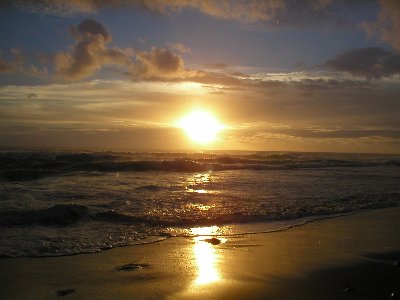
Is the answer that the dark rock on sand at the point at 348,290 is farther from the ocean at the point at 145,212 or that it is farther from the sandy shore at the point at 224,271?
the ocean at the point at 145,212

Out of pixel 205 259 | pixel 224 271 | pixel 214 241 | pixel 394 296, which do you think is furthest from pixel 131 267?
pixel 394 296

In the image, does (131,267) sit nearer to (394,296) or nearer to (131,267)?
(131,267)

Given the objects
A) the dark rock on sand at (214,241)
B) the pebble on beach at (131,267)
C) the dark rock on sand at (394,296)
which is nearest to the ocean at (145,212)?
the dark rock on sand at (214,241)

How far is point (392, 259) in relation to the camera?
6938 millimetres

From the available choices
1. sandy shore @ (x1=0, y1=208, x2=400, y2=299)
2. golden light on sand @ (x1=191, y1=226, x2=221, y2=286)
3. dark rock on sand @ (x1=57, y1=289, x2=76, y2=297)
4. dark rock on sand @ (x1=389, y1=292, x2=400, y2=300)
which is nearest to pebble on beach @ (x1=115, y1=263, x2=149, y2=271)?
sandy shore @ (x1=0, y1=208, x2=400, y2=299)

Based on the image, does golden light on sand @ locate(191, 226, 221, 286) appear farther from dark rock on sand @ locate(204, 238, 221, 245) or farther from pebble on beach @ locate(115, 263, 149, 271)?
pebble on beach @ locate(115, 263, 149, 271)

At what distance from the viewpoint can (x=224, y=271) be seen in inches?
245

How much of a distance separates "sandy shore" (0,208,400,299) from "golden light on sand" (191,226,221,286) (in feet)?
0.05

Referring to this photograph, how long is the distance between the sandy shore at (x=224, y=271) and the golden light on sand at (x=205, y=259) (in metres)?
0.01

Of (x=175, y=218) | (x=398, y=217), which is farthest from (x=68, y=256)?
(x=398, y=217)

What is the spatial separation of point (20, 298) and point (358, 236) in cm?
688

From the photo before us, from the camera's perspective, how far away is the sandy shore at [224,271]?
17.3 ft

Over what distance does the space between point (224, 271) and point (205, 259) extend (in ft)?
2.39

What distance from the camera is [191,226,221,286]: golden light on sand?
589cm
